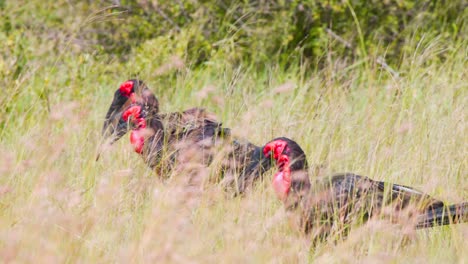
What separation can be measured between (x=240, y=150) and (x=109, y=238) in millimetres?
1537

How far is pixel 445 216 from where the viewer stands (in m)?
3.90

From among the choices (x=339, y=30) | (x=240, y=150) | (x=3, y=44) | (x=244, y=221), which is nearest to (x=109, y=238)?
(x=244, y=221)

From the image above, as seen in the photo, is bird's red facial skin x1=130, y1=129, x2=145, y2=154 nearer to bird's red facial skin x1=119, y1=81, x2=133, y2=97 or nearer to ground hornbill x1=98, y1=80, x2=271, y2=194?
ground hornbill x1=98, y1=80, x2=271, y2=194

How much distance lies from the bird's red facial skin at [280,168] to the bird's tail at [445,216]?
68 cm

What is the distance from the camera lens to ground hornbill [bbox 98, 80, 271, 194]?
14.9ft

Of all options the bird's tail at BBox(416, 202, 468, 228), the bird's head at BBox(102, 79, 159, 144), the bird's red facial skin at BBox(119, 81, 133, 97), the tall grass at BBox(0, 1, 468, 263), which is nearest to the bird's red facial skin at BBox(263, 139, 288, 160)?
the tall grass at BBox(0, 1, 468, 263)

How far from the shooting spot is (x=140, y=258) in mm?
3182

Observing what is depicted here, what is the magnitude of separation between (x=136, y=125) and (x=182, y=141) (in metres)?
0.70

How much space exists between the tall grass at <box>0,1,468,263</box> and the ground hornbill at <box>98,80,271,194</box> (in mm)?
93

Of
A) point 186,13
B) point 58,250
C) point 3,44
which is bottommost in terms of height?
point 58,250

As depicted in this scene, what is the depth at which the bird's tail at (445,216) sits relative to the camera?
12.5 ft

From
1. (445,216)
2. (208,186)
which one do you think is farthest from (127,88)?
(445,216)

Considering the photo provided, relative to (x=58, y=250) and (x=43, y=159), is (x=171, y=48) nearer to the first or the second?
(x=43, y=159)

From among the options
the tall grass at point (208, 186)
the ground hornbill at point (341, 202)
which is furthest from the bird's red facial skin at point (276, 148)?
the tall grass at point (208, 186)
